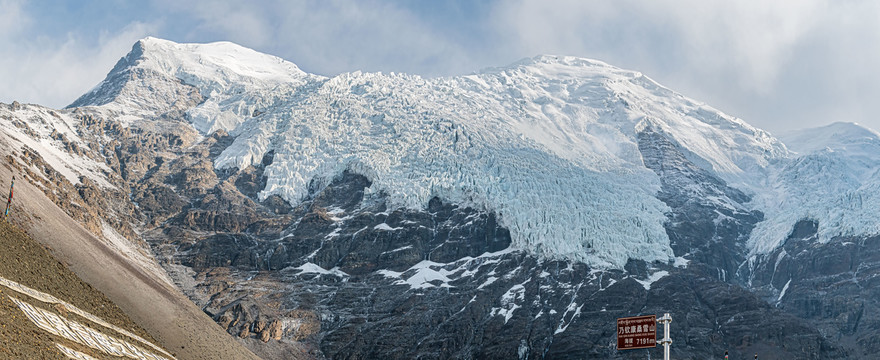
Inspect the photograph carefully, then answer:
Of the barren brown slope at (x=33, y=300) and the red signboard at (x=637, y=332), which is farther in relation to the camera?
the barren brown slope at (x=33, y=300)

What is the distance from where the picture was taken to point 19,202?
155 metres

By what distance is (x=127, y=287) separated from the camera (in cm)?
15300

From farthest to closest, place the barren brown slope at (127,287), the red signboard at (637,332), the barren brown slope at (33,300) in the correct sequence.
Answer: the barren brown slope at (127,287), the barren brown slope at (33,300), the red signboard at (637,332)

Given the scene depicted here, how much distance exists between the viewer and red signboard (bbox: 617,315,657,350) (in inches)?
3002

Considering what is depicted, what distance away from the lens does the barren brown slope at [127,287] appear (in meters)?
143

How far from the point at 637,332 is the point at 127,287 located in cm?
10641

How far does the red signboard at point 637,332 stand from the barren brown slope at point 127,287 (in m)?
84.2

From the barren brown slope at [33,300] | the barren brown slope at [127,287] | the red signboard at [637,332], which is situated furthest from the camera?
the barren brown slope at [127,287]

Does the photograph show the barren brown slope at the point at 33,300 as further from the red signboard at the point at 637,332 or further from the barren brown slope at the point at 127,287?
the red signboard at the point at 637,332

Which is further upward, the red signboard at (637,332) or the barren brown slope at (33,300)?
the red signboard at (637,332)

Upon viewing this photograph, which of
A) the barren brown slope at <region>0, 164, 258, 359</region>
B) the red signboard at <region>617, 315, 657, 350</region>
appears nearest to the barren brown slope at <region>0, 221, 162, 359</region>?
the barren brown slope at <region>0, 164, 258, 359</region>

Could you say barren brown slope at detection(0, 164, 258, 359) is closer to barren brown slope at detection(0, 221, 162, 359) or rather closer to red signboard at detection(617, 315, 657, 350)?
barren brown slope at detection(0, 221, 162, 359)

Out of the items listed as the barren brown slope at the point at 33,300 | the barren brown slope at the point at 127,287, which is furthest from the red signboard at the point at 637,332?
the barren brown slope at the point at 127,287

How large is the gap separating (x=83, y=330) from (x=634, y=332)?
63.3 m
